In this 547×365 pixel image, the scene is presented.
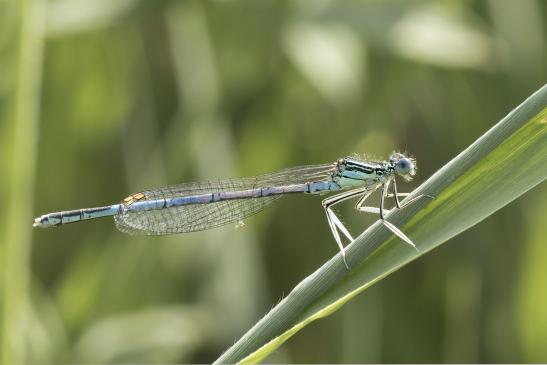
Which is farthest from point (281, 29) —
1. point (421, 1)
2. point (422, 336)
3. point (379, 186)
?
point (422, 336)

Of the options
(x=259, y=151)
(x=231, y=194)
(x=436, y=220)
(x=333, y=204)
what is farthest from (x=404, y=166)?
(x=259, y=151)

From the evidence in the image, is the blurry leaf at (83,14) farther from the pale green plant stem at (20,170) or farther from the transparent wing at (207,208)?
the transparent wing at (207,208)

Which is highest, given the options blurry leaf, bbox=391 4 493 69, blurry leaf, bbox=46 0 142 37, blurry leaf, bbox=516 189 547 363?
blurry leaf, bbox=46 0 142 37

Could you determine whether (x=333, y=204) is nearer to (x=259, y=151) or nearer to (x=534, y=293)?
(x=534, y=293)

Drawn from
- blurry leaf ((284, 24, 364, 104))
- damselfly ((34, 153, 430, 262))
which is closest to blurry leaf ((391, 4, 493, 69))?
blurry leaf ((284, 24, 364, 104))

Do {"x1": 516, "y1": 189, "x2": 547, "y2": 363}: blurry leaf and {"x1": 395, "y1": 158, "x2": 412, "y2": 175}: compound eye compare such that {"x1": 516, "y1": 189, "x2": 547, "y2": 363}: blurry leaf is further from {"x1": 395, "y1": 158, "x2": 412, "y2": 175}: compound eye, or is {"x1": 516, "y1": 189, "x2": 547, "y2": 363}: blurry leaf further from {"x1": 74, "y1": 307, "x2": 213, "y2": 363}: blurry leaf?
{"x1": 74, "y1": 307, "x2": 213, "y2": 363}: blurry leaf
